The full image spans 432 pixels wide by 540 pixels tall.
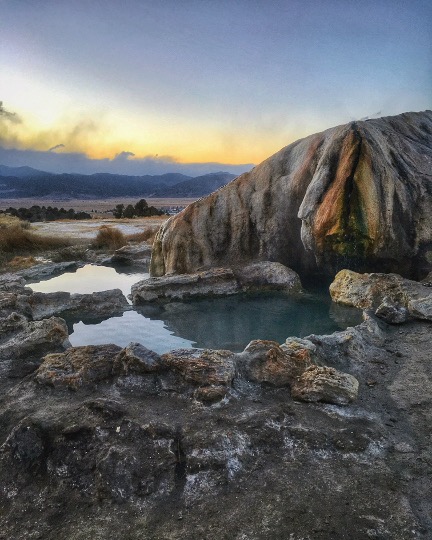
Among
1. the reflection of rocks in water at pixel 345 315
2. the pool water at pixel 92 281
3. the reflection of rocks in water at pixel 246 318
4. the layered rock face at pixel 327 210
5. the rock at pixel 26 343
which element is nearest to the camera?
the rock at pixel 26 343

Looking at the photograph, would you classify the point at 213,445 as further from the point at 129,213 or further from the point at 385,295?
the point at 129,213

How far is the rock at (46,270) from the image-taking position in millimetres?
19741

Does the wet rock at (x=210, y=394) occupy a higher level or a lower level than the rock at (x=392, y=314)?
lower

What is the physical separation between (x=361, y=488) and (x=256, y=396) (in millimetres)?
2084

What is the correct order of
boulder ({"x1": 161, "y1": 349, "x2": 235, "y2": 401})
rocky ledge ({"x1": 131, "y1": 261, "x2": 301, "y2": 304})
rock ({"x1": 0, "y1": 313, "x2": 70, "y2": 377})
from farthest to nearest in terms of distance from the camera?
rocky ledge ({"x1": 131, "y1": 261, "x2": 301, "y2": 304}) → rock ({"x1": 0, "y1": 313, "x2": 70, "y2": 377}) → boulder ({"x1": 161, "y1": 349, "x2": 235, "y2": 401})

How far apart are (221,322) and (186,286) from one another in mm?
3109

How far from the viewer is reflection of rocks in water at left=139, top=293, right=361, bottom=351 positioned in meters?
11.4

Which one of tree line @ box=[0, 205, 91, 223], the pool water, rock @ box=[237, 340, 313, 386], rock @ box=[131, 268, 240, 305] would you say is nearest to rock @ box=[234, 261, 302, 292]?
rock @ box=[131, 268, 240, 305]

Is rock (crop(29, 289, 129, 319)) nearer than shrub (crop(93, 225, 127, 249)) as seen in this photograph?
Yes

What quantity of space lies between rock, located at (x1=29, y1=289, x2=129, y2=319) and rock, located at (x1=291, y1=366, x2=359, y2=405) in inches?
318

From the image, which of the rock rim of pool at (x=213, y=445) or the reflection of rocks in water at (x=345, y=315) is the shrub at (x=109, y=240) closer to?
the reflection of rocks in water at (x=345, y=315)

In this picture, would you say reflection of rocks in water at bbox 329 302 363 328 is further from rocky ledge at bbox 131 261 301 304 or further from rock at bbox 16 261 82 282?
rock at bbox 16 261 82 282

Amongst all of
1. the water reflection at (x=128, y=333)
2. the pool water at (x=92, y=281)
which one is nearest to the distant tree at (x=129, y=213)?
the pool water at (x=92, y=281)

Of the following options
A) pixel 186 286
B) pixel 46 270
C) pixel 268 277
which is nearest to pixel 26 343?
pixel 186 286
